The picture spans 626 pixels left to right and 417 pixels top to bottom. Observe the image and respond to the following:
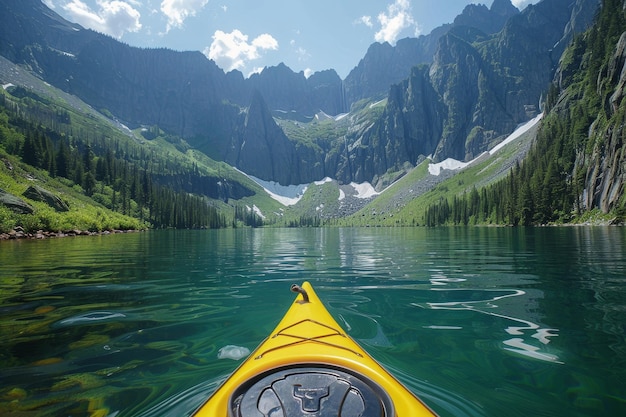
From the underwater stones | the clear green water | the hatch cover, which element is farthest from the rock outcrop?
the hatch cover

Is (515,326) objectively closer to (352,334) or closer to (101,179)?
(352,334)

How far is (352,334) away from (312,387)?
17.2ft

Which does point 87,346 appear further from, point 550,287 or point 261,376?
point 550,287

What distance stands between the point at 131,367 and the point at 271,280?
981 centimetres

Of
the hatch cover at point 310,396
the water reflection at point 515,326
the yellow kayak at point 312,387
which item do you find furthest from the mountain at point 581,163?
the hatch cover at point 310,396

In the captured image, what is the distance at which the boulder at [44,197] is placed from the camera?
5894 centimetres

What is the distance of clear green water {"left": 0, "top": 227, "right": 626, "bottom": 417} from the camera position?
5059mm

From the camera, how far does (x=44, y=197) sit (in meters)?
61.1

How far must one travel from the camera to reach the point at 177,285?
14.2 metres

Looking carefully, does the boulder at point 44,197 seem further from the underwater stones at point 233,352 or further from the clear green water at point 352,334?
the underwater stones at point 233,352

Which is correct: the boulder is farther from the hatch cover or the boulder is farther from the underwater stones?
the hatch cover

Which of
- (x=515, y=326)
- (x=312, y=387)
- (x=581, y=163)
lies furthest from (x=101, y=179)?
(x=581, y=163)

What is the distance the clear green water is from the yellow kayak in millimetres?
1849

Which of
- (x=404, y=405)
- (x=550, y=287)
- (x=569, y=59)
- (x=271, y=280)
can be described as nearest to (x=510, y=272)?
(x=550, y=287)
